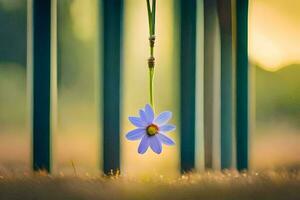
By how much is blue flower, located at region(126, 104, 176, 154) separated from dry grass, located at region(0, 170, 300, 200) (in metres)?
0.05

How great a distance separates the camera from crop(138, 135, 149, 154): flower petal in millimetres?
1022

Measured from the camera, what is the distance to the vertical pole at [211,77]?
1035mm

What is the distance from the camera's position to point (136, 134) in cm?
102

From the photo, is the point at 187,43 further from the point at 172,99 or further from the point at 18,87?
the point at 18,87

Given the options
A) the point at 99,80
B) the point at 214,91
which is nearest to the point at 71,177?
the point at 99,80

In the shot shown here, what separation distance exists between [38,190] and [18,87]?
0.16 meters

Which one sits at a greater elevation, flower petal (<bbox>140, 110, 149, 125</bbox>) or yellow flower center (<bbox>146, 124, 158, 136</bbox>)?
flower petal (<bbox>140, 110, 149, 125</bbox>)

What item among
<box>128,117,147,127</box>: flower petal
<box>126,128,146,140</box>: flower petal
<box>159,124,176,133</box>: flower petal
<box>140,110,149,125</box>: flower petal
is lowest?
<box>126,128,146,140</box>: flower petal

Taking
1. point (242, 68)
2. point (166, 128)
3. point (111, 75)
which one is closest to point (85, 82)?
point (111, 75)

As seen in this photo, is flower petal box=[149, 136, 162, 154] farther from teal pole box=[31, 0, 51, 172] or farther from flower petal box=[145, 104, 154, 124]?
teal pole box=[31, 0, 51, 172]

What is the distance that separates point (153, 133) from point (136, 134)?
0.03 meters

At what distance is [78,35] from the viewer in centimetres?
103

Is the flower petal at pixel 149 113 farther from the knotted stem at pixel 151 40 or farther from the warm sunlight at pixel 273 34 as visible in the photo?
the warm sunlight at pixel 273 34

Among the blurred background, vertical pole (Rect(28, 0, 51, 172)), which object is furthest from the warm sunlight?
vertical pole (Rect(28, 0, 51, 172))
